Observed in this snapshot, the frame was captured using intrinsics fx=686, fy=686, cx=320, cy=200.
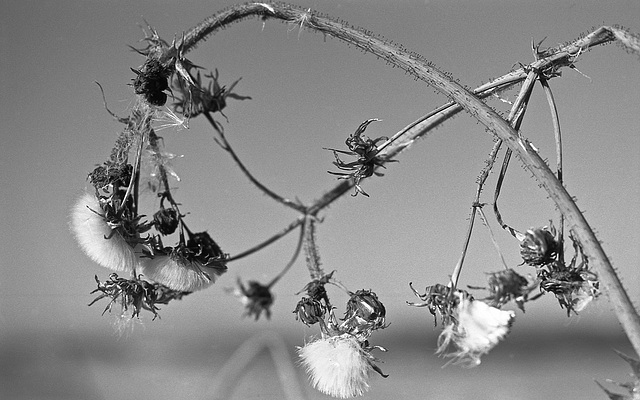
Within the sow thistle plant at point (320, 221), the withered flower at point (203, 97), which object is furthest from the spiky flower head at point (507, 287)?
the withered flower at point (203, 97)

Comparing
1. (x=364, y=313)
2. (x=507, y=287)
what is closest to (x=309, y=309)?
(x=364, y=313)

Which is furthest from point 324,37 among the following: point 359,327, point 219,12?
point 359,327

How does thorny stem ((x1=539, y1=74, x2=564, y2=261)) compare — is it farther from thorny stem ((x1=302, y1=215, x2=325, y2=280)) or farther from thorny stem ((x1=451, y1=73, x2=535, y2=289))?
thorny stem ((x1=302, y1=215, x2=325, y2=280))

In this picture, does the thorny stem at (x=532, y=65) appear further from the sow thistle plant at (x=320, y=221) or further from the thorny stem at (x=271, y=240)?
the thorny stem at (x=271, y=240)

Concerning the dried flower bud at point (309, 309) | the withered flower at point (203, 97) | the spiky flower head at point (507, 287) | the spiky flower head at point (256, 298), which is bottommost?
the spiky flower head at point (507, 287)

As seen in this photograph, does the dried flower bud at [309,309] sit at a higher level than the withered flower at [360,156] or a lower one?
lower

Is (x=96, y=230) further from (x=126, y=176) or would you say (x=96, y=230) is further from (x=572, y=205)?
(x=572, y=205)
